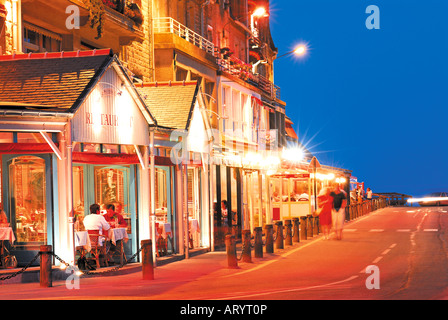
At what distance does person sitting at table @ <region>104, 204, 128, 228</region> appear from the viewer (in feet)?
67.2

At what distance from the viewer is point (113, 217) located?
814 inches

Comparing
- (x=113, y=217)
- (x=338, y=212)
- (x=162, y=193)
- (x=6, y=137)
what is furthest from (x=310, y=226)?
(x=6, y=137)

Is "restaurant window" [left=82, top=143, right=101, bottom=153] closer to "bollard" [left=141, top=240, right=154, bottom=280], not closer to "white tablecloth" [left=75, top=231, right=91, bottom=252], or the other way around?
"white tablecloth" [left=75, top=231, right=91, bottom=252]

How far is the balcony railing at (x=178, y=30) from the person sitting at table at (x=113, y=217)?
11.8 metres

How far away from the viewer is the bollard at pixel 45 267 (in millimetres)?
15688

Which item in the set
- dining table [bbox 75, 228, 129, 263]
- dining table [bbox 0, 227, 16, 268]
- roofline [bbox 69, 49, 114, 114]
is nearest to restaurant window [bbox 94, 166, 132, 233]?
dining table [bbox 75, 228, 129, 263]

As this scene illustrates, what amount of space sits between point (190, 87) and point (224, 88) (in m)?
12.3

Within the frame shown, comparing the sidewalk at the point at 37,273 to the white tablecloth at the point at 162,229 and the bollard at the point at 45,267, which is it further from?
the white tablecloth at the point at 162,229

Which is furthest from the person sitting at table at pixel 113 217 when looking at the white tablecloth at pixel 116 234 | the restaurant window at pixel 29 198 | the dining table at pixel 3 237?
the dining table at pixel 3 237

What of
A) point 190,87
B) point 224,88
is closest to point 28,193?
point 190,87

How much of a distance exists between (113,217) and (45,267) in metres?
5.04

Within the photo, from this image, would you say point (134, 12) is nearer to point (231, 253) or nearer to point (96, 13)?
point (96, 13)
